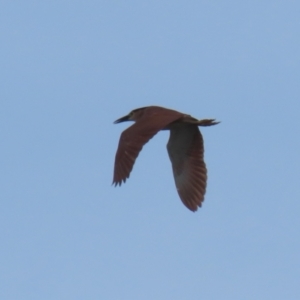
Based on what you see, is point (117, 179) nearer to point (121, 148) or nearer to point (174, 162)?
point (121, 148)

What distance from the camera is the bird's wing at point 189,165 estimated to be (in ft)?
81.7

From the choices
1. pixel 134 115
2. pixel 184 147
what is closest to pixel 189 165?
pixel 184 147

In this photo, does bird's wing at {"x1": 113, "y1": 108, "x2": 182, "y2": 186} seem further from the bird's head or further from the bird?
the bird's head

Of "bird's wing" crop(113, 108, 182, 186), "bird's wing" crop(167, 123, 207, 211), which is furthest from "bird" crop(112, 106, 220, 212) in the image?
"bird's wing" crop(113, 108, 182, 186)

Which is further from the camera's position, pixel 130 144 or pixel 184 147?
pixel 184 147

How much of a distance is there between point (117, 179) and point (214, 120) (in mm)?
2828

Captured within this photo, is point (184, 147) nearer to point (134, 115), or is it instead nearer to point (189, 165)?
point (189, 165)

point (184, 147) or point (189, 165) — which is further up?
point (184, 147)

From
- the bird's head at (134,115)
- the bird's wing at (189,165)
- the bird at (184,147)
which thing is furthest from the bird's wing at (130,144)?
the bird's wing at (189,165)

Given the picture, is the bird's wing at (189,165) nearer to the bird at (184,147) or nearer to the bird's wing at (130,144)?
the bird at (184,147)

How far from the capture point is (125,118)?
25312 mm

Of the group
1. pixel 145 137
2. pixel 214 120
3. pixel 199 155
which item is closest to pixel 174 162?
pixel 199 155

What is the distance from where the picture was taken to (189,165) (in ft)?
82.8

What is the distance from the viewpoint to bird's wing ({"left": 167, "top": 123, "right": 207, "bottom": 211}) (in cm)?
2491
